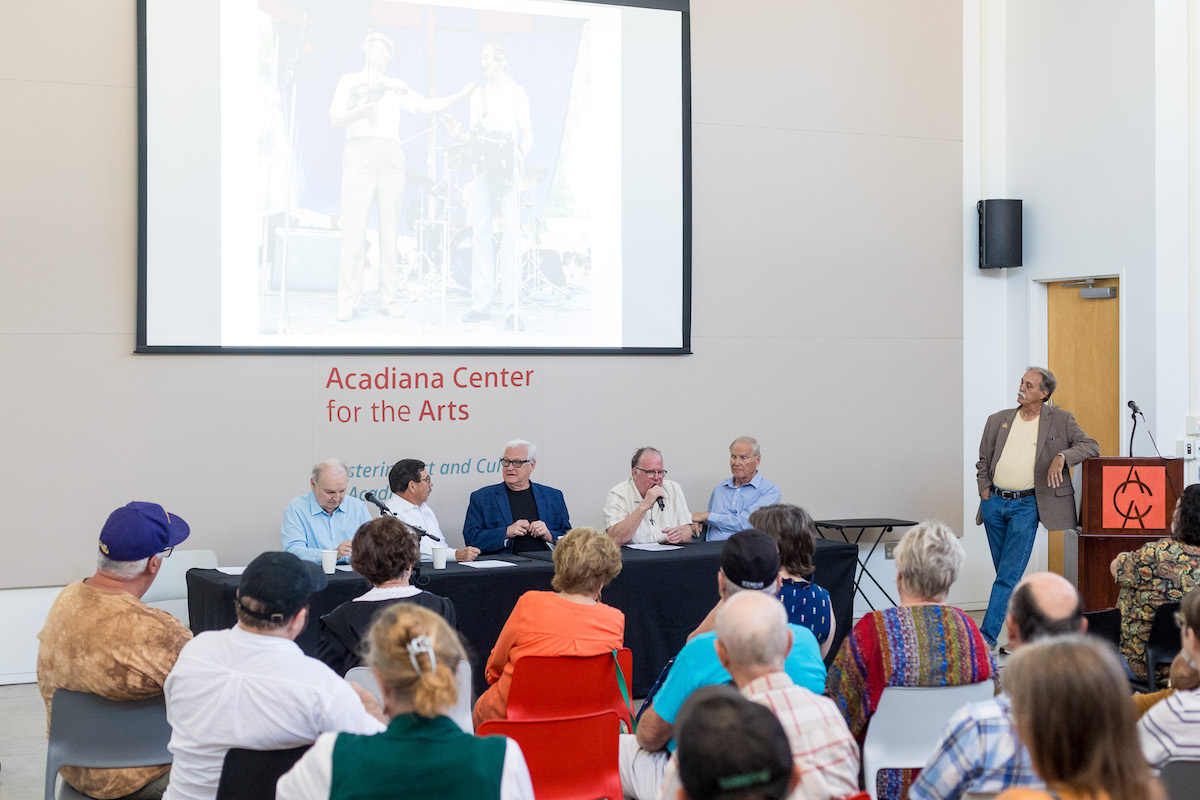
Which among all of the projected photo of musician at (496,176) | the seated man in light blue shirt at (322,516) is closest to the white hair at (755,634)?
the seated man in light blue shirt at (322,516)

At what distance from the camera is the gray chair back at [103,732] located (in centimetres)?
248

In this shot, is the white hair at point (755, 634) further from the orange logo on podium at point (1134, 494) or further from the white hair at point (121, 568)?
the orange logo on podium at point (1134, 494)

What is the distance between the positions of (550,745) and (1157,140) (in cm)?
528

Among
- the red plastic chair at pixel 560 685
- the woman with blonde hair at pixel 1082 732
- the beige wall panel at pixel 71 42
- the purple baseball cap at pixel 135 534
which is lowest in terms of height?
the red plastic chair at pixel 560 685

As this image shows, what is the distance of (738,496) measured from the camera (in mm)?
5848

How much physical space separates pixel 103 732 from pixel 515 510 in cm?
307

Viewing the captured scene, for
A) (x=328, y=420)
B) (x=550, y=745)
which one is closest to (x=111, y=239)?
(x=328, y=420)

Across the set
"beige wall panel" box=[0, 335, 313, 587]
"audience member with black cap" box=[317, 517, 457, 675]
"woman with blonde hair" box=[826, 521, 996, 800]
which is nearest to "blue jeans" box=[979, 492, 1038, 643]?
"woman with blonde hair" box=[826, 521, 996, 800]

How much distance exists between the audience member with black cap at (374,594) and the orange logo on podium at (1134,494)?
4.03 meters

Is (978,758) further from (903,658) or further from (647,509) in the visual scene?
(647,509)

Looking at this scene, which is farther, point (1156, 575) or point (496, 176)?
point (496, 176)

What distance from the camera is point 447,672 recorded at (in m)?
1.68

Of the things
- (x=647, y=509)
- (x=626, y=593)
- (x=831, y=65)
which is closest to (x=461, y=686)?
(x=626, y=593)

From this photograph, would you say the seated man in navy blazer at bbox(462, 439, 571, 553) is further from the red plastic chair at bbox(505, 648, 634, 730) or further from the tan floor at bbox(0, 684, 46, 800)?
the red plastic chair at bbox(505, 648, 634, 730)
